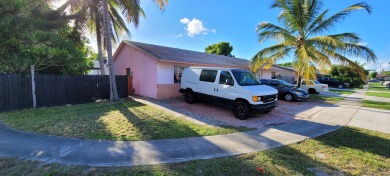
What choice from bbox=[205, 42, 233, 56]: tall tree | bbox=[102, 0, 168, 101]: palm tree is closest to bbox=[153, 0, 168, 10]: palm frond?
bbox=[102, 0, 168, 101]: palm tree

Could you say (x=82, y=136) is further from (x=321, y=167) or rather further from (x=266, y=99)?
(x=266, y=99)

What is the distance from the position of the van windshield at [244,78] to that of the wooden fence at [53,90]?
8.21 meters

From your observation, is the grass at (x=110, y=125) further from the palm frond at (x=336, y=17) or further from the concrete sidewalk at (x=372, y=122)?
the palm frond at (x=336, y=17)

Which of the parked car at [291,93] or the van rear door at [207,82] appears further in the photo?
the parked car at [291,93]

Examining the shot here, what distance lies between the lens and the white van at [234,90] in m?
7.66

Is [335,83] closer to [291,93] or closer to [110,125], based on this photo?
[291,93]

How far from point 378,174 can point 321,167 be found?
1.05 metres

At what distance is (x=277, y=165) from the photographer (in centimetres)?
400

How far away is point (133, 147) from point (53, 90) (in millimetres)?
8085

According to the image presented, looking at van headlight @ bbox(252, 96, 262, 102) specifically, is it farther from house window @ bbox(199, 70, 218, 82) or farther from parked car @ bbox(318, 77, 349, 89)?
parked car @ bbox(318, 77, 349, 89)

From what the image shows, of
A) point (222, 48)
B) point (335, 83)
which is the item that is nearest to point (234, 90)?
point (335, 83)

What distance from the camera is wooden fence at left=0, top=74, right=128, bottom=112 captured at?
28.5 feet

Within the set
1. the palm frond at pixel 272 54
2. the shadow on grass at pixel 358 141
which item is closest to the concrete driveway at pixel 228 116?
the shadow on grass at pixel 358 141

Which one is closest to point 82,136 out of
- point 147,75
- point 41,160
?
point 41,160
